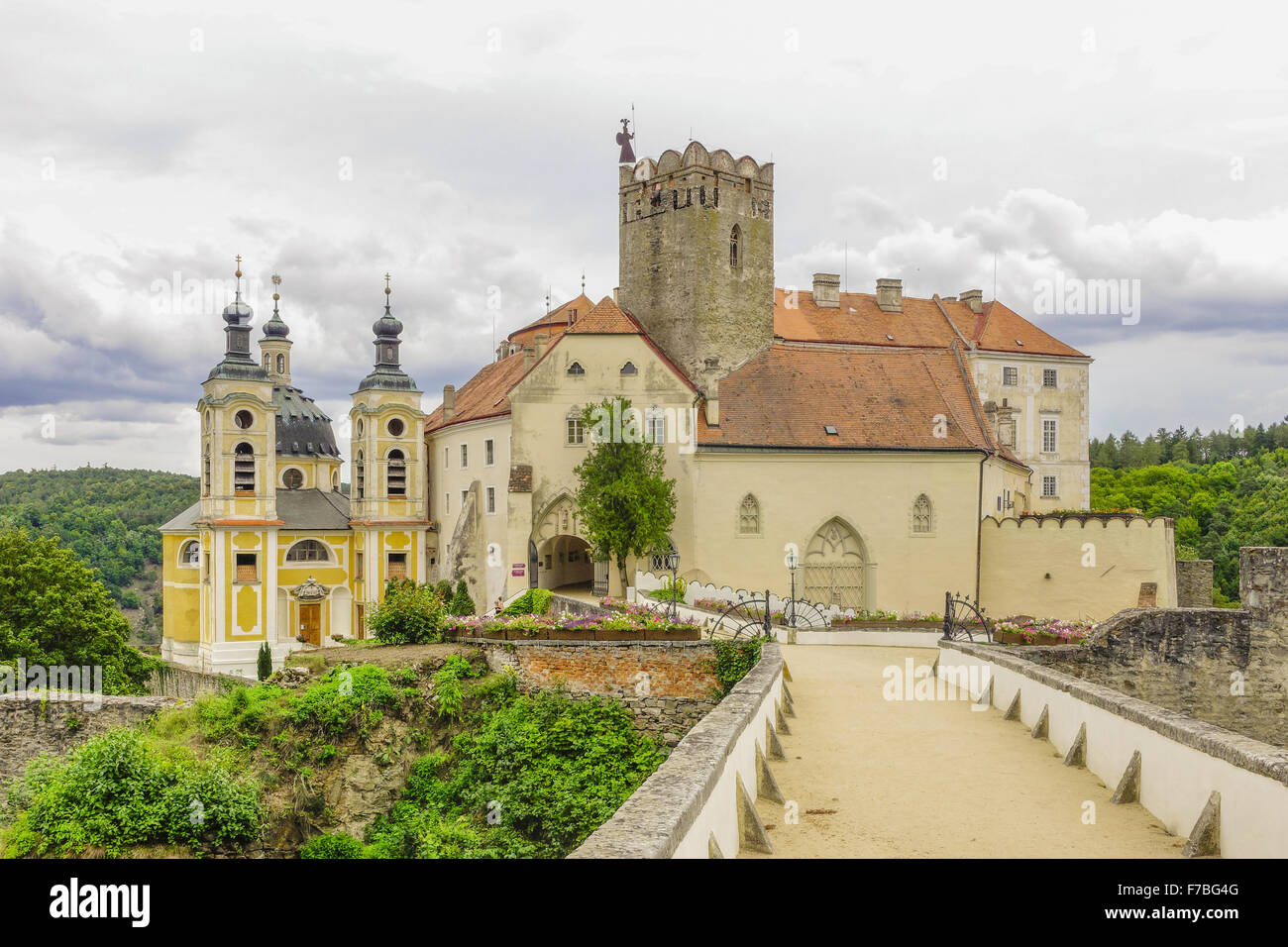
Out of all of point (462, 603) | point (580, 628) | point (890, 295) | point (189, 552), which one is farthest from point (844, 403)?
point (189, 552)

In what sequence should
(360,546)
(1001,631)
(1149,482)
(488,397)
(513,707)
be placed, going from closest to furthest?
1. (1001,631)
2. (513,707)
3. (488,397)
4. (360,546)
5. (1149,482)

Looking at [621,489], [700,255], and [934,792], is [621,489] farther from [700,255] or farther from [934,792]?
[934,792]

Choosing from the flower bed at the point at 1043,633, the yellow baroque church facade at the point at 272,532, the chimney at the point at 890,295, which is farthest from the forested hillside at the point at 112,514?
the flower bed at the point at 1043,633

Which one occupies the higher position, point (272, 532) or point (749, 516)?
point (749, 516)

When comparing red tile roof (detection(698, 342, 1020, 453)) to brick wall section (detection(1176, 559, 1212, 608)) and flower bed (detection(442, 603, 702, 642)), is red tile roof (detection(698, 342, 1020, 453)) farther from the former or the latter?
flower bed (detection(442, 603, 702, 642))

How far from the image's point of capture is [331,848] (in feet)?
67.6

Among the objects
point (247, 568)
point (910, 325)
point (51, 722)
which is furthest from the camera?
point (910, 325)

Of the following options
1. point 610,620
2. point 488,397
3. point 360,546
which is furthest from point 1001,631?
point 360,546

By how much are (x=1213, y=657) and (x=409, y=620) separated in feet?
57.5

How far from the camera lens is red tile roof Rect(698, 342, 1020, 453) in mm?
38562

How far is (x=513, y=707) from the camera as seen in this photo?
926 inches

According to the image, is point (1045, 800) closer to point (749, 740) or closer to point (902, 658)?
point (749, 740)

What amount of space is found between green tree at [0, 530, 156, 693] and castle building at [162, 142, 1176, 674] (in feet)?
26.7
